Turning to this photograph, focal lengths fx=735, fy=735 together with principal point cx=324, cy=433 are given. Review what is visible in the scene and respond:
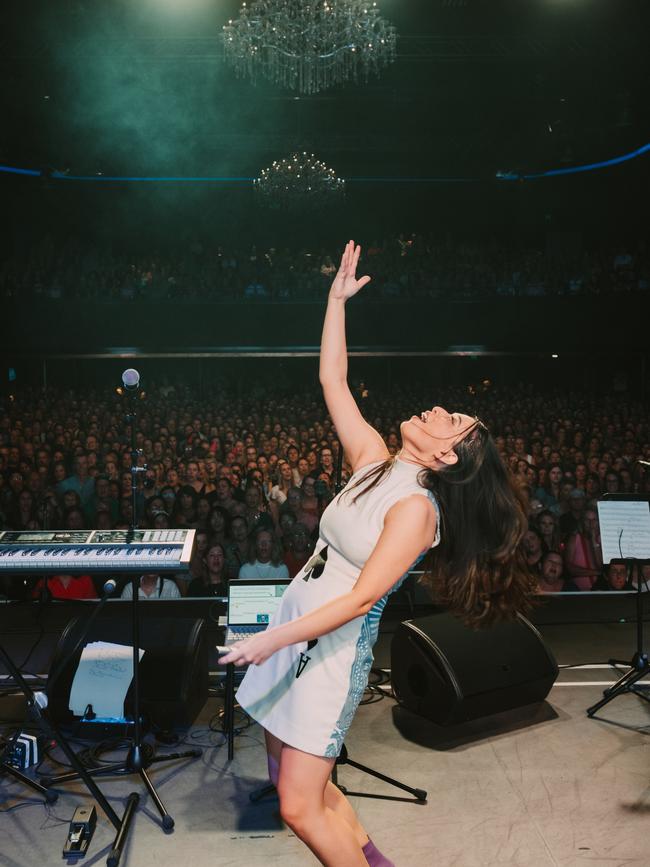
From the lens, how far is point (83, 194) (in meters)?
14.8

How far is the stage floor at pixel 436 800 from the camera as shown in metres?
2.35

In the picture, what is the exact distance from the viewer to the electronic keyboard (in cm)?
246

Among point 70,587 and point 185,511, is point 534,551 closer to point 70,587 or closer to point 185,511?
point 185,511

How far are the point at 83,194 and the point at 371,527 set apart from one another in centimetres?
1501

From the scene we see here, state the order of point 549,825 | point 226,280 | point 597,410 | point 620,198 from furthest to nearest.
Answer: point 620,198 < point 226,280 < point 597,410 < point 549,825

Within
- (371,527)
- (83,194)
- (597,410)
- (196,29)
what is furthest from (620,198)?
(371,527)

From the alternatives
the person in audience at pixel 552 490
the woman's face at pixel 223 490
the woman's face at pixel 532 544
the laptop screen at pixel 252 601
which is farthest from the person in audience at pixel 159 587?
the person in audience at pixel 552 490

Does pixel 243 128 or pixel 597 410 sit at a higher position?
pixel 243 128

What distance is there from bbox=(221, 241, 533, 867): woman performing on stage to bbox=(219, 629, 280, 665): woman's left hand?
0.17 m

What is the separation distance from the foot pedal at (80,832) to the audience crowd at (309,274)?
35.2 ft

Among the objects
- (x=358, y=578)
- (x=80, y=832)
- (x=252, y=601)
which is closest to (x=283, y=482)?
(x=252, y=601)

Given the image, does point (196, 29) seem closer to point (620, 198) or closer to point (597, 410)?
point (597, 410)

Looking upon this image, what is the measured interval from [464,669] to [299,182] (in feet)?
25.8

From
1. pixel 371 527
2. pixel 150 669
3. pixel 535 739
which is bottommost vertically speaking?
pixel 535 739
